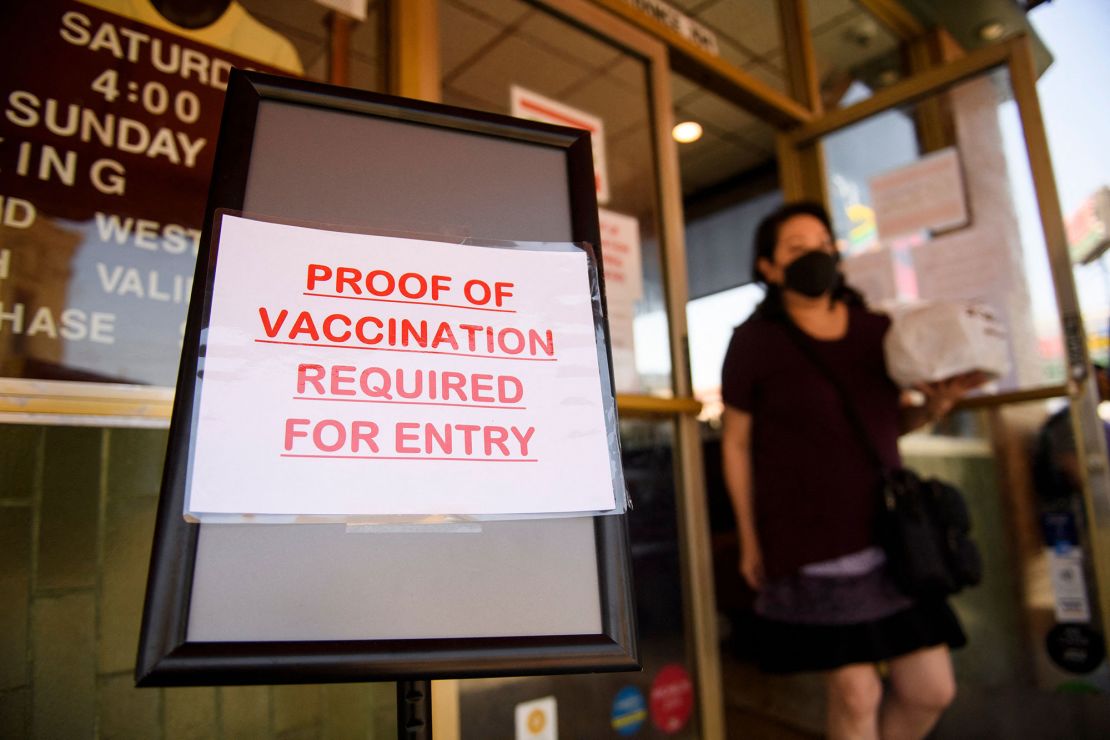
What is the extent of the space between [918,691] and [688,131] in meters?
3.23

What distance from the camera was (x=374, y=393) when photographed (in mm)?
619

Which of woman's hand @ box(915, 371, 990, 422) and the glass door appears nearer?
woman's hand @ box(915, 371, 990, 422)

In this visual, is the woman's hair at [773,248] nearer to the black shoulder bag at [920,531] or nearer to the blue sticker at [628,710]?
the black shoulder bag at [920,531]

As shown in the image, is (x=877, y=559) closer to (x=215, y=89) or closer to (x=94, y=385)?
(x=94, y=385)

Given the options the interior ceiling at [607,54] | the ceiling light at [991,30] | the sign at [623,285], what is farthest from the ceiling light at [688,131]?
the sign at [623,285]

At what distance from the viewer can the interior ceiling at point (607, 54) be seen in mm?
1713

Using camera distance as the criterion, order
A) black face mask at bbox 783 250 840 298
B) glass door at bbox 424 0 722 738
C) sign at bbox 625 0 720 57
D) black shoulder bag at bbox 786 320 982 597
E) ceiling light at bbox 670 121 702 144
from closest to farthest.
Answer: black shoulder bag at bbox 786 320 982 597
black face mask at bbox 783 250 840 298
glass door at bbox 424 0 722 738
sign at bbox 625 0 720 57
ceiling light at bbox 670 121 702 144

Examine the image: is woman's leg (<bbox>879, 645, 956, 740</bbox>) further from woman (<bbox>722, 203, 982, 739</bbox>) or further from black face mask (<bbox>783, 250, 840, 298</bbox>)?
black face mask (<bbox>783, 250, 840, 298</bbox>)

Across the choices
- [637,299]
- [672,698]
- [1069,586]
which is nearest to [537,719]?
[672,698]

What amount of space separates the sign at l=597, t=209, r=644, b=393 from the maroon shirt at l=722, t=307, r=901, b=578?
294mm

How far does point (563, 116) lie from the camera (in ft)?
6.45

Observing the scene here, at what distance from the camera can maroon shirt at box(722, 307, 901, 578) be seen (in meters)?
1.43

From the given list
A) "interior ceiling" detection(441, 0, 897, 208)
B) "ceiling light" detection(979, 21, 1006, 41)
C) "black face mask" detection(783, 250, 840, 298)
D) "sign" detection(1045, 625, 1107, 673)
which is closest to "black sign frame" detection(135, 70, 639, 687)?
"interior ceiling" detection(441, 0, 897, 208)

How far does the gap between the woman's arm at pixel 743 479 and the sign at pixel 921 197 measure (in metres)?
1.39
